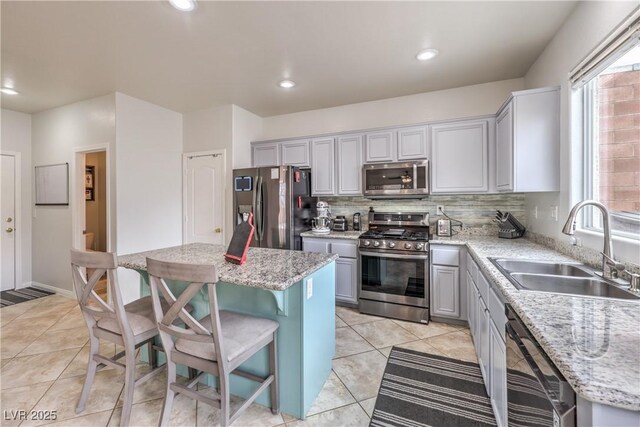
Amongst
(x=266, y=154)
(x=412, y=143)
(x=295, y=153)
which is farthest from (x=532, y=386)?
(x=266, y=154)

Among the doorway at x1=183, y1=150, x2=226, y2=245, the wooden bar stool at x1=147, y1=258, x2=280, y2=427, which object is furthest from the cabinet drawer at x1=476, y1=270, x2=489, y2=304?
the doorway at x1=183, y1=150, x2=226, y2=245

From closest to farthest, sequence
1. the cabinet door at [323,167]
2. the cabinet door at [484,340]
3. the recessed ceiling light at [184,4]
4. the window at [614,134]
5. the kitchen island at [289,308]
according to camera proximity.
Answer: the window at [614,134]
the kitchen island at [289,308]
the cabinet door at [484,340]
the recessed ceiling light at [184,4]
the cabinet door at [323,167]

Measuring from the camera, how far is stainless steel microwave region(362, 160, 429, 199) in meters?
3.16

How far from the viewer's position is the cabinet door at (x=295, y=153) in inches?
149

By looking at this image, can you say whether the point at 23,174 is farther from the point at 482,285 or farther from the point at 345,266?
the point at 482,285

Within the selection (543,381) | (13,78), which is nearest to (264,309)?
(543,381)

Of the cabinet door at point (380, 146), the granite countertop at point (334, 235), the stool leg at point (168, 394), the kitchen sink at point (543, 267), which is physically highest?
the cabinet door at point (380, 146)

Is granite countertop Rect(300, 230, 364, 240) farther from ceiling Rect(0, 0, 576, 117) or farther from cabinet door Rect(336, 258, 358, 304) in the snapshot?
ceiling Rect(0, 0, 576, 117)

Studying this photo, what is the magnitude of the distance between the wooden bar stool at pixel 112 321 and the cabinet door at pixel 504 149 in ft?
9.55

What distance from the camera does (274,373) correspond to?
1.66 m

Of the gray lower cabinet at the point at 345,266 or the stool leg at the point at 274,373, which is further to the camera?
the gray lower cabinet at the point at 345,266

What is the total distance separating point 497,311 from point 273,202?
100 inches

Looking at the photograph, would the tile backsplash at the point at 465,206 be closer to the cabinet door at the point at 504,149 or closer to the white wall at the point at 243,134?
the cabinet door at the point at 504,149

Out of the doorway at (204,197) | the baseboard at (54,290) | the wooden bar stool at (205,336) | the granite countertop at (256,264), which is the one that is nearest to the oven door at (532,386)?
the granite countertop at (256,264)
